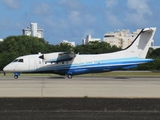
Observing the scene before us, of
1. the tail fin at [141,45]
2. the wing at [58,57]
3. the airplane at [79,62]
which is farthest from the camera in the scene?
the tail fin at [141,45]

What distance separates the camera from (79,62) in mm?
35344

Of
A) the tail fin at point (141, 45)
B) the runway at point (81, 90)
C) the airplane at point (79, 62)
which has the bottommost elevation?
the runway at point (81, 90)

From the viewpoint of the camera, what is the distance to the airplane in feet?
114

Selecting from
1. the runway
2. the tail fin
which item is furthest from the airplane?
the runway

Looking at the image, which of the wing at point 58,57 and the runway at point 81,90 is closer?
the runway at point 81,90

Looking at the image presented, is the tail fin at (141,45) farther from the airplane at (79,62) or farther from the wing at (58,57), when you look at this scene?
the wing at (58,57)

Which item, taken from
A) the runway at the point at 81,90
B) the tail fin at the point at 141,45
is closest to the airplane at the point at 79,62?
the tail fin at the point at 141,45

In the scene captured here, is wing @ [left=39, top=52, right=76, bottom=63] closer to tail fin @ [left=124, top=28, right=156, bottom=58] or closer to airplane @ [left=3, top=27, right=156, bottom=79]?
airplane @ [left=3, top=27, right=156, bottom=79]

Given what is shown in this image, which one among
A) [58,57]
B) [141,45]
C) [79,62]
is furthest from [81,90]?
[141,45]

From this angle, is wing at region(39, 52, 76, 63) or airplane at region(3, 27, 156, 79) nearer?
wing at region(39, 52, 76, 63)

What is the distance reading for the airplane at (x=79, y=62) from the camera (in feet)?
114

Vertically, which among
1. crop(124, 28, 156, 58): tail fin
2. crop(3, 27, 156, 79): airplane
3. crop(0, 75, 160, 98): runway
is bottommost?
crop(0, 75, 160, 98): runway

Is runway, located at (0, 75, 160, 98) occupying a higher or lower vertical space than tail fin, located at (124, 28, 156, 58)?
lower
